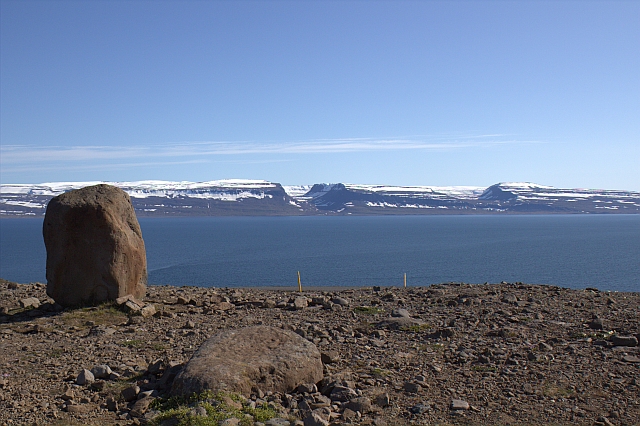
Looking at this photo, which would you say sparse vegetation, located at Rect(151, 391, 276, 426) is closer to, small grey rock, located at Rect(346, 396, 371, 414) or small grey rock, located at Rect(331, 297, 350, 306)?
small grey rock, located at Rect(346, 396, 371, 414)

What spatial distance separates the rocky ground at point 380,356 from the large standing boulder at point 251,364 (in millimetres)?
281

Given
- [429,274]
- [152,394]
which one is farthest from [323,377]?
[429,274]

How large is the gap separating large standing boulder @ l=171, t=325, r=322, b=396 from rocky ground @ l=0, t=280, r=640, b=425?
28cm

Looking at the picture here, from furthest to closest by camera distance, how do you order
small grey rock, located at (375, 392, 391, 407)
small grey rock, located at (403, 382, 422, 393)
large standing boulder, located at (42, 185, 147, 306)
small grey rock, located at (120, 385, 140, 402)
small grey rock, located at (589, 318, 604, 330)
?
1. large standing boulder, located at (42, 185, 147, 306)
2. small grey rock, located at (589, 318, 604, 330)
3. small grey rock, located at (403, 382, 422, 393)
4. small grey rock, located at (120, 385, 140, 402)
5. small grey rock, located at (375, 392, 391, 407)

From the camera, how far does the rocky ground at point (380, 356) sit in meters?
9.62

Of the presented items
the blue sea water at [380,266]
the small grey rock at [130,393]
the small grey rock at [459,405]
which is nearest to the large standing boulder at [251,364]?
the small grey rock at [130,393]

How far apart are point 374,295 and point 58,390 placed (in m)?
12.7

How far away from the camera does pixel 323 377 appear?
11016mm

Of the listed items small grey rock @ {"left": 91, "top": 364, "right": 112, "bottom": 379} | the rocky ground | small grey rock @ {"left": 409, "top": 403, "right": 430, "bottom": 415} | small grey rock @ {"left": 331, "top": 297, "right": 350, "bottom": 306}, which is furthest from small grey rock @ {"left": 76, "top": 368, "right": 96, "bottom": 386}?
small grey rock @ {"left": 331, "top": 297, "right": 350, "bottom": 306}

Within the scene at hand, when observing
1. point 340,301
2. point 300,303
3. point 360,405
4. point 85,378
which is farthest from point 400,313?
point 85,378

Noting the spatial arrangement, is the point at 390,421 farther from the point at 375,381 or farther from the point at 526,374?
the point at 526,374

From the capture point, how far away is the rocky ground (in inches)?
379

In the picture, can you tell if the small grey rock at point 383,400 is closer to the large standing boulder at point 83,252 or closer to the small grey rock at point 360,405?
the small grey rock at point 360,405

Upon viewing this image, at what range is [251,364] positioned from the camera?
10.2 meters
